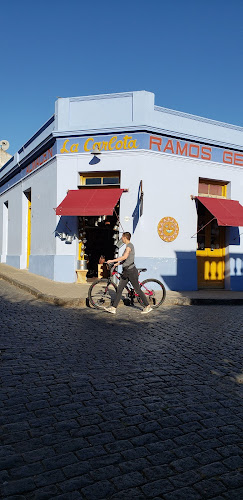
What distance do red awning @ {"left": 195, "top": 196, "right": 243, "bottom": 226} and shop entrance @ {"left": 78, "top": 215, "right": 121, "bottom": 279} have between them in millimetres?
3115

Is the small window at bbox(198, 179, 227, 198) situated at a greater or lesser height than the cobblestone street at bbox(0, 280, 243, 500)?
greater

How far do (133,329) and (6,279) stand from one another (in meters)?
8.46

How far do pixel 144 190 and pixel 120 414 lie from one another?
31.5 feet

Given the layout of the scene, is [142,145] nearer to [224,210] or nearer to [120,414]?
[224,210]

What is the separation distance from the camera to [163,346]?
5.51 metres

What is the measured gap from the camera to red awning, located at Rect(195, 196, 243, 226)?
1241 centimetres

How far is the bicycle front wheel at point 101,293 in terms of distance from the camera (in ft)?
28.1

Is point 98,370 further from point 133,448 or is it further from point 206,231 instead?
point 206,231

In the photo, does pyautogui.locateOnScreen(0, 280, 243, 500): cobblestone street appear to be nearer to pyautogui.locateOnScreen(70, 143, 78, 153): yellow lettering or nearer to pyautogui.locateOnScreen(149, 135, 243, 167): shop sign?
pyautogui.locateOnScreen(149, 135, 243, 167): shop sign

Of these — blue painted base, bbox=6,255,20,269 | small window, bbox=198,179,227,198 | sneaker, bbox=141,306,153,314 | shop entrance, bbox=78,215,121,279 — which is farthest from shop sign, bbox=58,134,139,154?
blue painted base, bbox=6,255,20,269

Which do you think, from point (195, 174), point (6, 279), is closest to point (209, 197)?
point (195, 174)

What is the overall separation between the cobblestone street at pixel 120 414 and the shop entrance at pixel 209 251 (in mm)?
7260

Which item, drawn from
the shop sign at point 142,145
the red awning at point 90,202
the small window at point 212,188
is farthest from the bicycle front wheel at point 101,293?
the small window at point 212,188

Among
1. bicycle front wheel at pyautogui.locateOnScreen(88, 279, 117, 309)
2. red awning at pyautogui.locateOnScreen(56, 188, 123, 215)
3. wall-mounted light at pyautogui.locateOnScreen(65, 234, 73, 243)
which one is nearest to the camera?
bicycle front wheel at pyautogui.locateOnScreen(88, 279, 117, 309)
